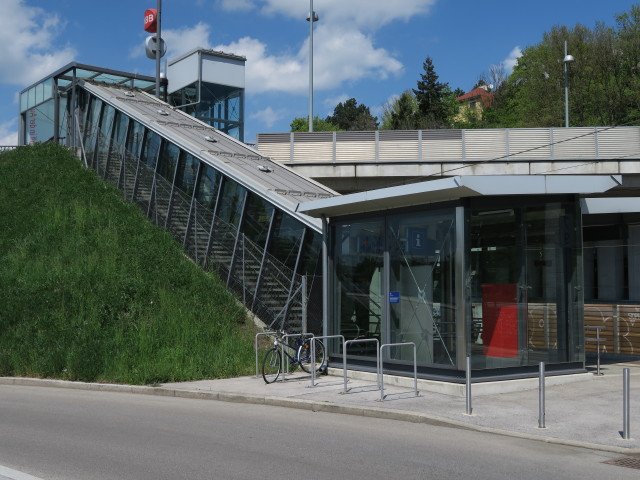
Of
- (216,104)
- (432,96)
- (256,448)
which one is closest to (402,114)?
(432,96)

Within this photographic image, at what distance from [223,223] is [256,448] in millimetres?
12470

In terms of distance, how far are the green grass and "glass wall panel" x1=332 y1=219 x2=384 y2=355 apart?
2.30 m

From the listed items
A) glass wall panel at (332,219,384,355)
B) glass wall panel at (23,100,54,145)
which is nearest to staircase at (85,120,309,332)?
glass wall panel at (332,219,384,355)

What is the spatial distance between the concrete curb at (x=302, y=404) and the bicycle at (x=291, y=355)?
1468 millimetres

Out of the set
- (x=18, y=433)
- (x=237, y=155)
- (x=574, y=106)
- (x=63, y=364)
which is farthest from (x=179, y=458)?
(x=574, y=106)

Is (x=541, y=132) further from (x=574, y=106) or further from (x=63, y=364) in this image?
(x=574, y=106)

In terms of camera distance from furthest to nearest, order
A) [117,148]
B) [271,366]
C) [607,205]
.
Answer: [117,148] < [607,205] < [271,366]

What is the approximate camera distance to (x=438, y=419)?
32.5 feet

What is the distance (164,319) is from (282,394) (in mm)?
5023

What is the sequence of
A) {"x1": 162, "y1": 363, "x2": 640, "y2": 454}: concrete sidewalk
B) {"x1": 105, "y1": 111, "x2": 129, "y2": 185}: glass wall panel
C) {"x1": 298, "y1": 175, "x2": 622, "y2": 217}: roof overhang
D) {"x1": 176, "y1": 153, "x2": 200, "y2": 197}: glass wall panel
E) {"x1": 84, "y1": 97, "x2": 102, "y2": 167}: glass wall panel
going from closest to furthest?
{"x1": 162, "y1": 363, "x2": 640, "y2": 454}: concrete sidewalk
{"x1": 298, "y1": 175, "x2": 622, "y2": 217}: roof overhang
{"x1": 176, "y1": 153, "x2": 200, "y2": 197}: glass wall panel
{"x1": 105, "y1": 111, "x2": 129, "y2": 185}: glass wall panel
{"x1": 84, "y1": 97, "x2": 102, "y2": 167}: glass wall panel

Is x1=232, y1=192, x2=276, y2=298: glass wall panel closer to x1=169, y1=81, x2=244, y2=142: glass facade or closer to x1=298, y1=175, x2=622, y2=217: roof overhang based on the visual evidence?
x1=298, y1=175, x2=622, y2=217: roof overhang

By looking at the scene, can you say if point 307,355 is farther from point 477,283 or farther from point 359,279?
point 477,283

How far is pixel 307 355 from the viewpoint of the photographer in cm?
1488

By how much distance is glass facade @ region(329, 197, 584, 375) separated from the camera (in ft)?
40.8
